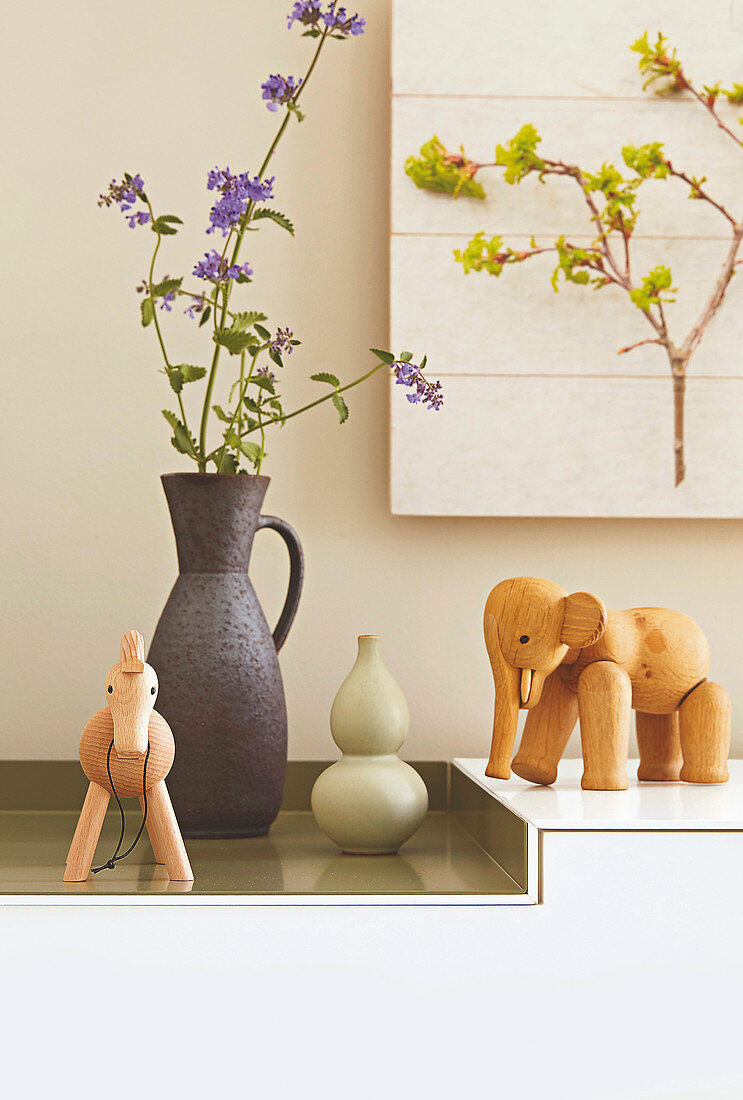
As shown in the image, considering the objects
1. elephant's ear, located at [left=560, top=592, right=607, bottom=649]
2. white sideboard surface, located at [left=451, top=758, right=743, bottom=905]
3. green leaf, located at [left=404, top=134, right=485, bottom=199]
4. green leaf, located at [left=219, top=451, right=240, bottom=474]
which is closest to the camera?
white sideboard surface, located at [left=451, top=758, right=743, bottom=905]

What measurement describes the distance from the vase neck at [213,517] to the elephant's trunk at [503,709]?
23cm

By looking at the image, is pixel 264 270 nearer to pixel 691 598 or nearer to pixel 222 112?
pixel 222 112

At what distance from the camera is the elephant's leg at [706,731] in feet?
2.69

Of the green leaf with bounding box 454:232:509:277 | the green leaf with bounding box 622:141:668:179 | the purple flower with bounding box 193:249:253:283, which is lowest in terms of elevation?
the purple flower with bounding box 193:249:253:283

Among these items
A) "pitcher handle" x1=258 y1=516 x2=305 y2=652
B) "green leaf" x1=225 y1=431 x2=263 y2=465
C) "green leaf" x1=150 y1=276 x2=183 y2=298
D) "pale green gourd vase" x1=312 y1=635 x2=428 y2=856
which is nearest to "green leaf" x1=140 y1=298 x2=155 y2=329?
"green leaf" x1=150 y1=276 x2=183 y2=298

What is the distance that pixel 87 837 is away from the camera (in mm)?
699

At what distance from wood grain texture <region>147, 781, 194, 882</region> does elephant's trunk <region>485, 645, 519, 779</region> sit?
0.87 feet

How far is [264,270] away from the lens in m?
1.09

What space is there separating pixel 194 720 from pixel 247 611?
10 cm

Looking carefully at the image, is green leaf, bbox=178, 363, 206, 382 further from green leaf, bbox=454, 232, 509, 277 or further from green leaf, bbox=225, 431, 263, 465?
green leaf, bbox=454, 232, 509, 277

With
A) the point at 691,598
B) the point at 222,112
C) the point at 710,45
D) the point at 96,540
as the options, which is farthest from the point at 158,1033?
the point at 710,45

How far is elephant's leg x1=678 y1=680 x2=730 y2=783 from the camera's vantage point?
82 cm

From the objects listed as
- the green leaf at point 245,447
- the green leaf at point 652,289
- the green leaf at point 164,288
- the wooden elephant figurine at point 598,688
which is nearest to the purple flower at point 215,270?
the green leaf at point 164,288

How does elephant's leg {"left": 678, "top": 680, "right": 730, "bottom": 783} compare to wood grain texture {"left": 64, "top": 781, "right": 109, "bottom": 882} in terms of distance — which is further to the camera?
elephant's leg {"left": 678, "top": 680, "right": 730, "bottom": 783}
